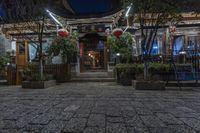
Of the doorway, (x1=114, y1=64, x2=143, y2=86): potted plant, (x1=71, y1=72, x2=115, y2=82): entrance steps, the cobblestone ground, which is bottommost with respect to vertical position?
the cobblestone ground

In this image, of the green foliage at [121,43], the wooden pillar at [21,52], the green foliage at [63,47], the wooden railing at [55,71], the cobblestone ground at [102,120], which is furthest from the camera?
Answer: the wooden pillar at [21,52]

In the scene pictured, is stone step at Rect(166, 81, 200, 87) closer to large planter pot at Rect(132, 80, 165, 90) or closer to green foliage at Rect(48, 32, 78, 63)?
large planter pot at Rect(132, 80, 165, 90)

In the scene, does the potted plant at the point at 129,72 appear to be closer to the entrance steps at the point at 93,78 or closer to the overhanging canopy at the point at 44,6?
the entrance steps at the point at 93,78

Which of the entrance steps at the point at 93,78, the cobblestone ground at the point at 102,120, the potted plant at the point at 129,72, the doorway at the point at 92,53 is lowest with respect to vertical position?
the cobblestone ground at the point at 102,120

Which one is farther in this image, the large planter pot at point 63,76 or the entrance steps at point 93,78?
the entrance steps at point 93,78

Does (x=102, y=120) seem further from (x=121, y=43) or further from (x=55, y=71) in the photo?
(x=121, y=43)

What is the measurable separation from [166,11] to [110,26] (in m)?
7.80

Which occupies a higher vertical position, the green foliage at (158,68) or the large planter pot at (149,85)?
the green foliage at (158,68)

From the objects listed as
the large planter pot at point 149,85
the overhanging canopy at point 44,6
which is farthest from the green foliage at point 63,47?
the large planter pot at point 149,85

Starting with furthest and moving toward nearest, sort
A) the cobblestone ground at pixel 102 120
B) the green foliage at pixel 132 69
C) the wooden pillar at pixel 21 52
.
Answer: the wooden pillar at pixel 21 52 < the green foliage at pixel 132 69 < the cobblestone ground at pixel 102 120

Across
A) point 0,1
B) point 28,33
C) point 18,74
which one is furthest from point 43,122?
point 28,33

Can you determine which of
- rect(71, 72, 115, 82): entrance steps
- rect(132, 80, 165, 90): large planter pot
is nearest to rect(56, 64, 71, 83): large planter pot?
rect(71, 72, 115, 82): entrance steps

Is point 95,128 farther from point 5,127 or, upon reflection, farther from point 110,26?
point 110,26

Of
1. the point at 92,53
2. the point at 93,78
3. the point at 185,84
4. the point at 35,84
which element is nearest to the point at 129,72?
the point at 185,84
